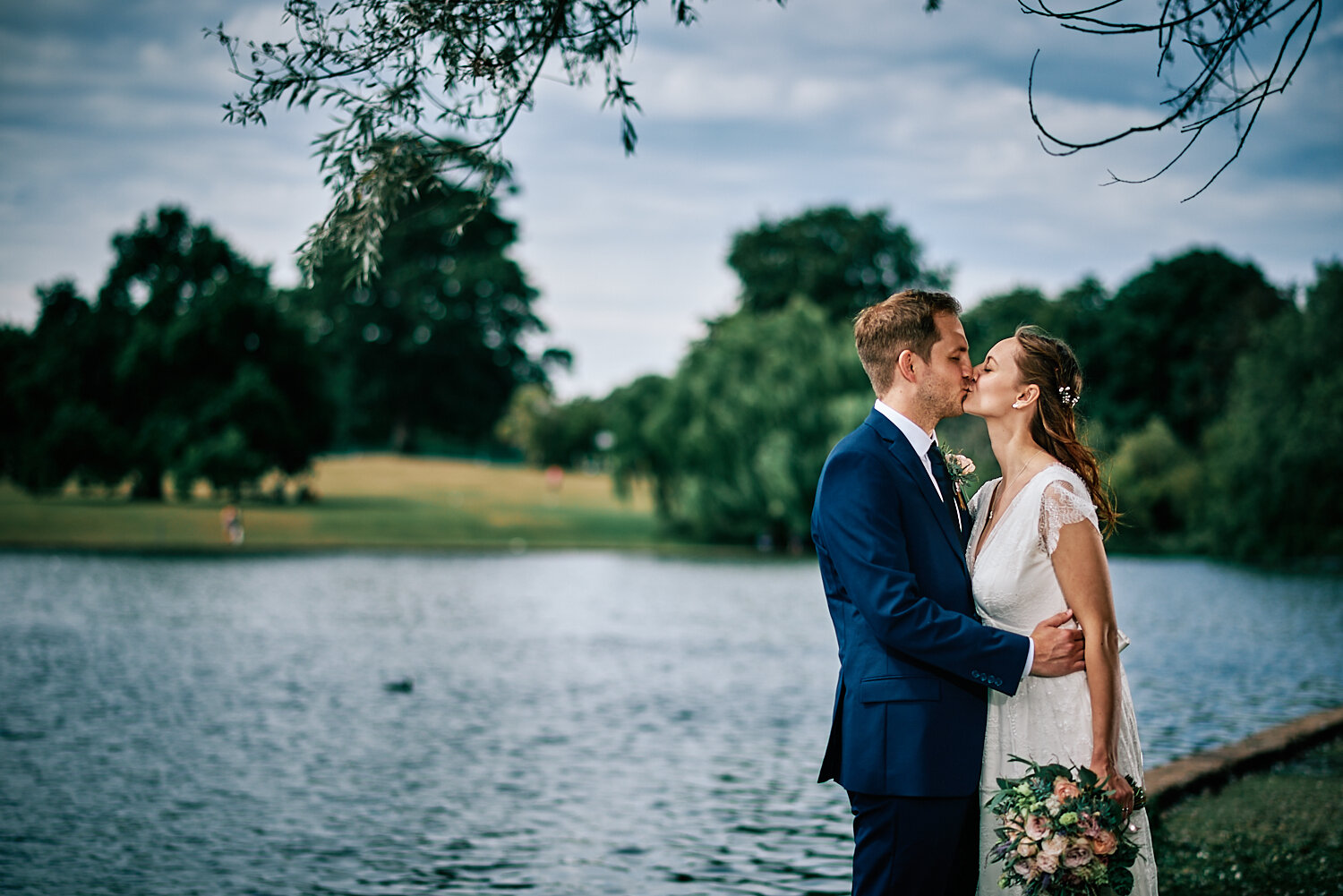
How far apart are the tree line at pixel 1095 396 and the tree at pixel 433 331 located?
60.3ft

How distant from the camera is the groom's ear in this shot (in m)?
3.62

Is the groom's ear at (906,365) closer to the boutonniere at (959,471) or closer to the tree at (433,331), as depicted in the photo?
the boutonniere at (959,471)

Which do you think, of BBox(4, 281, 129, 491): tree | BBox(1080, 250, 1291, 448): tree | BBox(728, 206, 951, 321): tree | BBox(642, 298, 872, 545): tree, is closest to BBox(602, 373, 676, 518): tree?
BBox(642, 298, 872, 545): tree

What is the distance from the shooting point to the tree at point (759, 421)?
39.4 m

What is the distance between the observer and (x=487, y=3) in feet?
15.7

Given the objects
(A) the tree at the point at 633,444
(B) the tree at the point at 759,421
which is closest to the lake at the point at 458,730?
(B) the tree at the point at 759,421

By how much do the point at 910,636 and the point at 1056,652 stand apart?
1.46 ft

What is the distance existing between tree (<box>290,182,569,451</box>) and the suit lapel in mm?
69378

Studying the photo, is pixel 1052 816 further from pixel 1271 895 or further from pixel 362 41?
pixel 362 41

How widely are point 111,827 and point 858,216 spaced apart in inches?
2210

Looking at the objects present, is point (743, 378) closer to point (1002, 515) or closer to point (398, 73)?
point (398, 73)

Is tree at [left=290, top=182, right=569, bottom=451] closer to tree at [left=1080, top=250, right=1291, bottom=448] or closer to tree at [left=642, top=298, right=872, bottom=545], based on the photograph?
tree at [left=642, top=298, right=872, bottom=545]

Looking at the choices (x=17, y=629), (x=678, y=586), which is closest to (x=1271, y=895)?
(x=17, y=629)

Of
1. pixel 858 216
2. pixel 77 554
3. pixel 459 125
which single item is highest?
pixel 858 216
